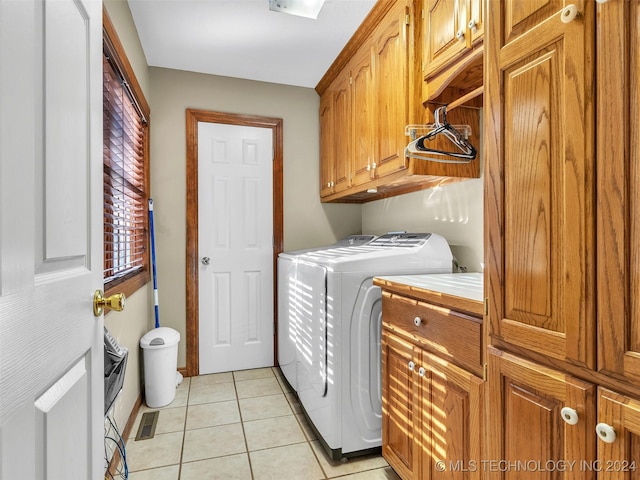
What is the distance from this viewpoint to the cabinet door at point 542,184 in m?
0.69

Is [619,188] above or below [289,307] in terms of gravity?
above

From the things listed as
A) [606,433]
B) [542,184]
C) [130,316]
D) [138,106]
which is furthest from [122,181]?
[606,433]

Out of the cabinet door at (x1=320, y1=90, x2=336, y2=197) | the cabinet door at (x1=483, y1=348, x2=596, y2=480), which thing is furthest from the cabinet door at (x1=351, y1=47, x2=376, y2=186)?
the cabinet door at (x1=483, y1=348, x2=596, y2=480)

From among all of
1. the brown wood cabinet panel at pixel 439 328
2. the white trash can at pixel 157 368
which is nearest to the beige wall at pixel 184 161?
the white trash can at pixel 157 368

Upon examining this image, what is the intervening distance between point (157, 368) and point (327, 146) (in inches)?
83.7

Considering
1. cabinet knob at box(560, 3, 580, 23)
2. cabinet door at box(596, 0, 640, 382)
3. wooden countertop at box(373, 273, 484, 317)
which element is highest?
cabinet knob at box(560, 3, 580, 23)

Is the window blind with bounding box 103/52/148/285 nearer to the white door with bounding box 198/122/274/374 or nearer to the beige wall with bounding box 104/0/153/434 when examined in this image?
the beige wall with bounding box 104/0/153/434

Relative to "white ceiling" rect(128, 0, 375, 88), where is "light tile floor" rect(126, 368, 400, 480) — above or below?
below

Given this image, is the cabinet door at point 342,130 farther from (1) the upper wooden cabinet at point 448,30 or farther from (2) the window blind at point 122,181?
(2) the window blind at point 122,181

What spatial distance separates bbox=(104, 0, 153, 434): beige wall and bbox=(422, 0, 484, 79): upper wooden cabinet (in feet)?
4.93

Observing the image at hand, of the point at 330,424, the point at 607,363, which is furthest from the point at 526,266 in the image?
the point at 330,424

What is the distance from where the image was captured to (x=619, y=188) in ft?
2.08

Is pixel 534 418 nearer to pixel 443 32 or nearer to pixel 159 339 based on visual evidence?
pixel 443 32

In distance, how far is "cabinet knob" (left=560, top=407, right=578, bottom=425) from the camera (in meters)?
0.72
